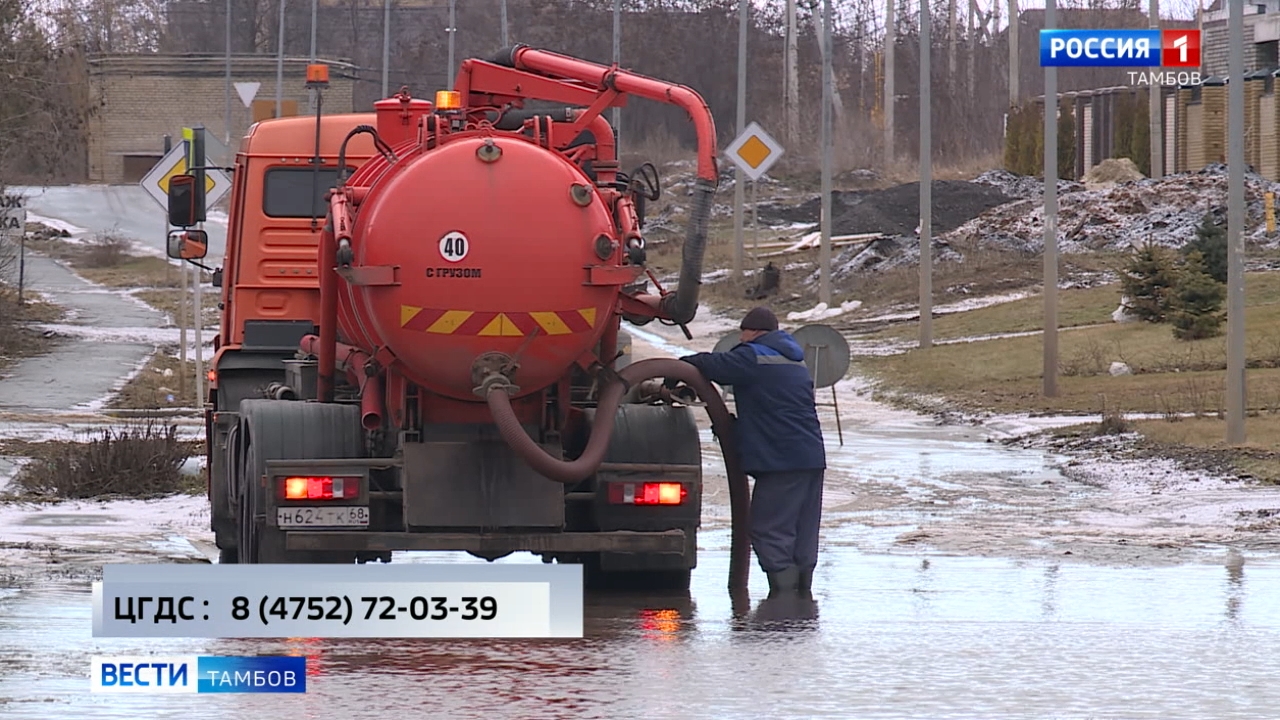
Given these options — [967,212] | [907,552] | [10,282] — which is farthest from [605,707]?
[967,212]

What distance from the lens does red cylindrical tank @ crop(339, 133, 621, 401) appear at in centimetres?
1110

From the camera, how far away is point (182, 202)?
50.2 feet

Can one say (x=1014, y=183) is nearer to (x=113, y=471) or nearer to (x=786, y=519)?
(x=113, y=471)

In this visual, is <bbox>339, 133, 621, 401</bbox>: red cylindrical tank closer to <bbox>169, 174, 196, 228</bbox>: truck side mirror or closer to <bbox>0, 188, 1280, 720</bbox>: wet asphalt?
<bbox>0, 188, 1280, 720</bbox>: wet asphalt

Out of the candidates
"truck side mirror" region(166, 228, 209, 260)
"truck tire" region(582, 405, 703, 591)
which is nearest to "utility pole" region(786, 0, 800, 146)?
"truck side mirror" region(166, 228, 209, 260)

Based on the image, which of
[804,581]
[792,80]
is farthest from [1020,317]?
[792,80]

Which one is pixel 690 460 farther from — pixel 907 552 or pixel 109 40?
pixel 109 40

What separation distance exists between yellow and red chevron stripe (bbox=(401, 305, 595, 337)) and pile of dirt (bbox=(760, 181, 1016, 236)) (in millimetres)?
46552

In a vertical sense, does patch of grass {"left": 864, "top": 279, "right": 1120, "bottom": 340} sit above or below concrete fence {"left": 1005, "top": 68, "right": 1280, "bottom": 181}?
below

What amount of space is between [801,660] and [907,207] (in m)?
54.7

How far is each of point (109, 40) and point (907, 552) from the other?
3919 inches

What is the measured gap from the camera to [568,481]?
1140 centimetres

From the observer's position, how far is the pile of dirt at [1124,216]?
4925 centimetres
